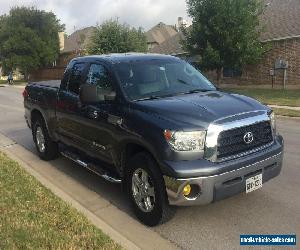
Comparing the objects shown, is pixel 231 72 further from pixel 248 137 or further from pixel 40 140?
pixel 248 137

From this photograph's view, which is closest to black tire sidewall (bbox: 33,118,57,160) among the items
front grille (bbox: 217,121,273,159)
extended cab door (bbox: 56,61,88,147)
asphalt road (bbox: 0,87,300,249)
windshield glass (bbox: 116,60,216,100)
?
extended cab door (bbox: 56,61,88,147)

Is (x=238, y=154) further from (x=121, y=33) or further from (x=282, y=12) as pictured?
(x=121, y=33)

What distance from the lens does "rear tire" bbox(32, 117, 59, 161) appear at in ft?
26.1

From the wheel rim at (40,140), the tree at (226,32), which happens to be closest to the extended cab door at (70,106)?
the wheel rim at (40,140)

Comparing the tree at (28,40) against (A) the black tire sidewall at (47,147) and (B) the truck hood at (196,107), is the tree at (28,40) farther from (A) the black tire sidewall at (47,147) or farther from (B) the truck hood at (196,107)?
(B) the truck hood at (196,107)

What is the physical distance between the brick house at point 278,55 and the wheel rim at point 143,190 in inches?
882

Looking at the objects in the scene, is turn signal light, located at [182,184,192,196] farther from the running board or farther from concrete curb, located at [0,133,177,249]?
the running board

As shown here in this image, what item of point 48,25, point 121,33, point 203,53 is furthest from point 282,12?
point 48,25

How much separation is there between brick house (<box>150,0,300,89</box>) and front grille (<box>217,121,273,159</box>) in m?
21.9

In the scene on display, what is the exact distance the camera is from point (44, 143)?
807cm

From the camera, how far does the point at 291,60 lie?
25750 mm

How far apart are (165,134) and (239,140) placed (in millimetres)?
829

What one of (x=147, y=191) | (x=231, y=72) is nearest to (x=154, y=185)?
(x=147, y=191)

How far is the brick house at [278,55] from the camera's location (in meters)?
25.6
